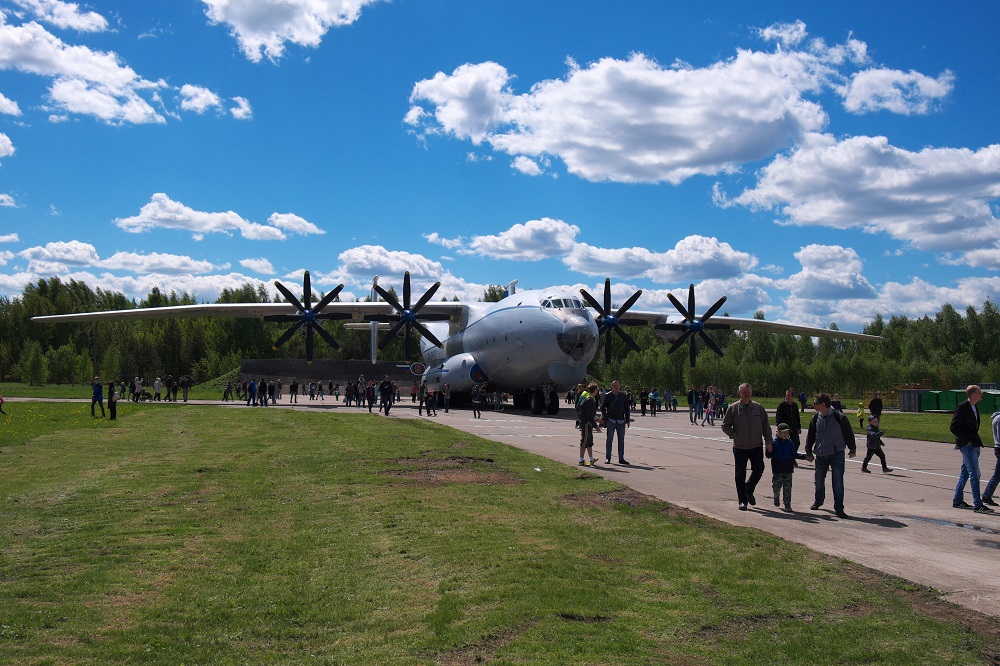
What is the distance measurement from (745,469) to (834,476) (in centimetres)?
111

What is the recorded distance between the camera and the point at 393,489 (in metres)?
11.4

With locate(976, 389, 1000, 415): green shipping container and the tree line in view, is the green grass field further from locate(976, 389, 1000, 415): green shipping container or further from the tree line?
the tree line

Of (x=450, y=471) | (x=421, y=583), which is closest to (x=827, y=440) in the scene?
(x=450, y=471)

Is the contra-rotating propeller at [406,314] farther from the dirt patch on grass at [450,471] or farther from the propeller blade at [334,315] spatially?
the dirt patch on grass at [450,471]

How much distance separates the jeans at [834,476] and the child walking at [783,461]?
1.17ft

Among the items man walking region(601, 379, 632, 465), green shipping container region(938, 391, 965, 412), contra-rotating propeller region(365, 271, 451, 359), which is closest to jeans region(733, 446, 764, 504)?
man walking region(601, 379, 632, 465)

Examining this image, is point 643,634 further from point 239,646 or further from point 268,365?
point 268,365

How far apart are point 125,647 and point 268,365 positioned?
71.0m

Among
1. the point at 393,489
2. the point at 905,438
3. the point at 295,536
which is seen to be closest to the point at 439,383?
the point at 905,438

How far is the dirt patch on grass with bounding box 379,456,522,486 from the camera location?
12406 millimetres

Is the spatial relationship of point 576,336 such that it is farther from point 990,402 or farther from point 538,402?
point 990,402

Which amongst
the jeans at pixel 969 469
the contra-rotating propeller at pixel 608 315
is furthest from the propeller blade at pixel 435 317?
the jeans at pixel 969 469

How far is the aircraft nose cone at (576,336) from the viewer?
32312mm

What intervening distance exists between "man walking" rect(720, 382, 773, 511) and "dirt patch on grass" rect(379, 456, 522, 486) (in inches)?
135
